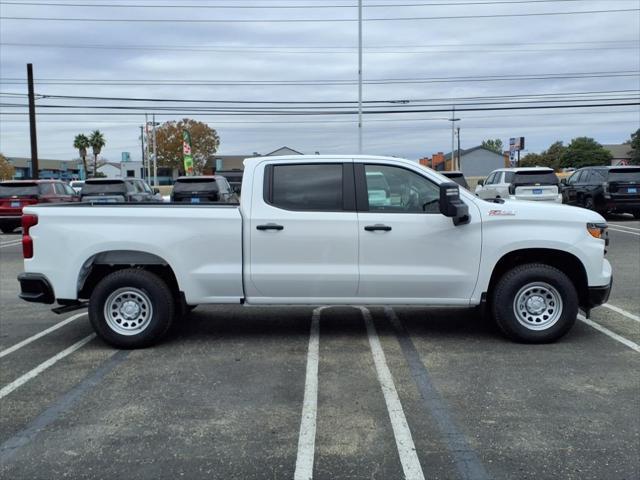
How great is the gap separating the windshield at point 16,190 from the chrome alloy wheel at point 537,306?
1722 cm

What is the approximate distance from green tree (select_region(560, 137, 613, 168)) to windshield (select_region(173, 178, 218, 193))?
79.0 meters

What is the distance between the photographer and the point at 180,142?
91312 mm

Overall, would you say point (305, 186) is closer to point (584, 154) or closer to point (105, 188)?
point (105, 188)

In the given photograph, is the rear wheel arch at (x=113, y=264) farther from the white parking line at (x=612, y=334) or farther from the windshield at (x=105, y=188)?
the windshield at (x=105, y=188)

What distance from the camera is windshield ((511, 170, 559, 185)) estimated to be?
726 inches

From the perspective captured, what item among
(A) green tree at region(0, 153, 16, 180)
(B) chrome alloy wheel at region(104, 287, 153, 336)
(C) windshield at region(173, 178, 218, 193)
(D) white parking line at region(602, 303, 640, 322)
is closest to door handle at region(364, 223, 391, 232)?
(B) chrome alloy wheel at region(104, 287, 153, 336)

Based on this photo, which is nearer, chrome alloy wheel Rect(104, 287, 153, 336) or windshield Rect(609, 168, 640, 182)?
chrome alloy wheel Rect(104, 287, 153, 336)

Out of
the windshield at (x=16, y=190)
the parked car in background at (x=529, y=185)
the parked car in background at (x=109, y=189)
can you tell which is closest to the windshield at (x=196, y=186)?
the parked car in background at (x=109, y=189)

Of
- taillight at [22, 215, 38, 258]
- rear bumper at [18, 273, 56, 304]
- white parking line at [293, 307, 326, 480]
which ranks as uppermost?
taillight at [22, 215, 38, 258]

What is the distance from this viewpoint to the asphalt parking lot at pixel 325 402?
3691mm

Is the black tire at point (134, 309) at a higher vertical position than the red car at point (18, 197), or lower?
lower

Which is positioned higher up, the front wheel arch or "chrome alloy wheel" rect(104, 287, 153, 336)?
the front wheel arch

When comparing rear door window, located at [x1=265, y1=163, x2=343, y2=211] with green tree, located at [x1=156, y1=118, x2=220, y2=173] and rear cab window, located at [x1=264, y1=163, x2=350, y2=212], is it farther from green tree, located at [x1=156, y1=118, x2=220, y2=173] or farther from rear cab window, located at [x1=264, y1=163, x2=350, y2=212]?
green tree, located at [x1=156, y1=118, x2=220, y2=173]

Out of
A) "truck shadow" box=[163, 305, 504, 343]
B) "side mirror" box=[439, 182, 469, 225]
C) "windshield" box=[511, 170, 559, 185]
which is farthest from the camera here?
"windshield" box=[511, 170, 559, 185]
